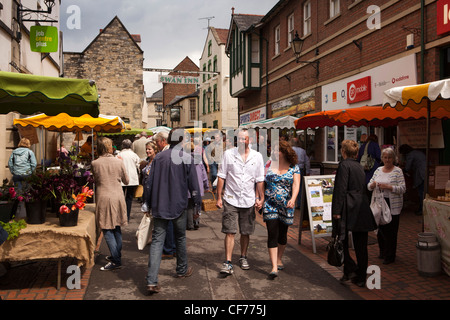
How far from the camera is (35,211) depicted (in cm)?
492

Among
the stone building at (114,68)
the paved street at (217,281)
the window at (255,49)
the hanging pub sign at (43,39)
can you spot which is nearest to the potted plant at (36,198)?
the paved street at (217,281)

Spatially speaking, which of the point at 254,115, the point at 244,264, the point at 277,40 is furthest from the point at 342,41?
the point at 254,115

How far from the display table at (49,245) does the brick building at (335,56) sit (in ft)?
27.9

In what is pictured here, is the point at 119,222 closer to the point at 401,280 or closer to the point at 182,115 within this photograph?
the point at 401,280

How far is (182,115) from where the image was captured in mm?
51406

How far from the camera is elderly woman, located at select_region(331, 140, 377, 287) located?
16.3ft

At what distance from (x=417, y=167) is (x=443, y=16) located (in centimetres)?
344

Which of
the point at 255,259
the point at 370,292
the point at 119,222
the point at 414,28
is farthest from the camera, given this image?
the point at 414,28

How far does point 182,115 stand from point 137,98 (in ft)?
58.1

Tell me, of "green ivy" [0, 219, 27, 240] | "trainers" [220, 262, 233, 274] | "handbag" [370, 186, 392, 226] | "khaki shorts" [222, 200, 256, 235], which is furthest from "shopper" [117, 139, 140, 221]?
"handbag" [370, 186, 392, 226]

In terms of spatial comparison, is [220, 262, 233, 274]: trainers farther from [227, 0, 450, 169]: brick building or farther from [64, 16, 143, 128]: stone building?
[64, 16, 143, 128]: stone building

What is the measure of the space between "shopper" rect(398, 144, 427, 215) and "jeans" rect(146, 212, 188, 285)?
671cm

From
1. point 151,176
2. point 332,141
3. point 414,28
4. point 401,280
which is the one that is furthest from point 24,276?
point 332,141

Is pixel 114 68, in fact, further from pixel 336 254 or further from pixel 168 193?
pixel 336 254
